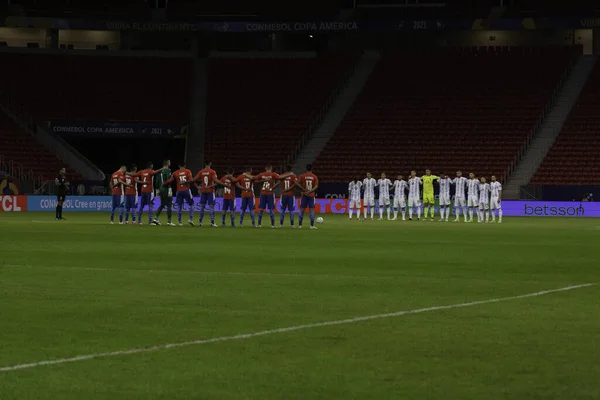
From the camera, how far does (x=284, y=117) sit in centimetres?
6838

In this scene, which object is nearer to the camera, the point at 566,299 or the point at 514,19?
the point at 566,299

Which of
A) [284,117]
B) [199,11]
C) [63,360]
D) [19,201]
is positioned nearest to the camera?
[63,360]

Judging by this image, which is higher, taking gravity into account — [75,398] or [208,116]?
[208,116]

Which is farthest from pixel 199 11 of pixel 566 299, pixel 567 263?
pixel 566 299

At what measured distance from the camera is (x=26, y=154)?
207ft

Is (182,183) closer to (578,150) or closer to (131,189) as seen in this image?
(131,189)

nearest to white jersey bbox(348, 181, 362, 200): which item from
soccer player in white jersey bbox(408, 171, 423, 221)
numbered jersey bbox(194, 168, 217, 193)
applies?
soccer player in white jersey bbox(408, 171, 423, 221)

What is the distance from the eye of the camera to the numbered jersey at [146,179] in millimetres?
40547

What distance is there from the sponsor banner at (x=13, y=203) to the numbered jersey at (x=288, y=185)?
21.7 meters

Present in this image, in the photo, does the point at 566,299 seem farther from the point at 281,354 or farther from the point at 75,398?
the point at 75,398

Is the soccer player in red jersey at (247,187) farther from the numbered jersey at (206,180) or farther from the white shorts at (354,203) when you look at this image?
the white shorts at (354,203)

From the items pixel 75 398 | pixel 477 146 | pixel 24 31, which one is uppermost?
pixel 24 31

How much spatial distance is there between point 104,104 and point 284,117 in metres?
10.5

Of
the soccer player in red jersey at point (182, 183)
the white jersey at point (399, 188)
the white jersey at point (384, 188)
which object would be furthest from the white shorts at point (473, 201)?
the soccer player in red jersey at point (182, 183)
